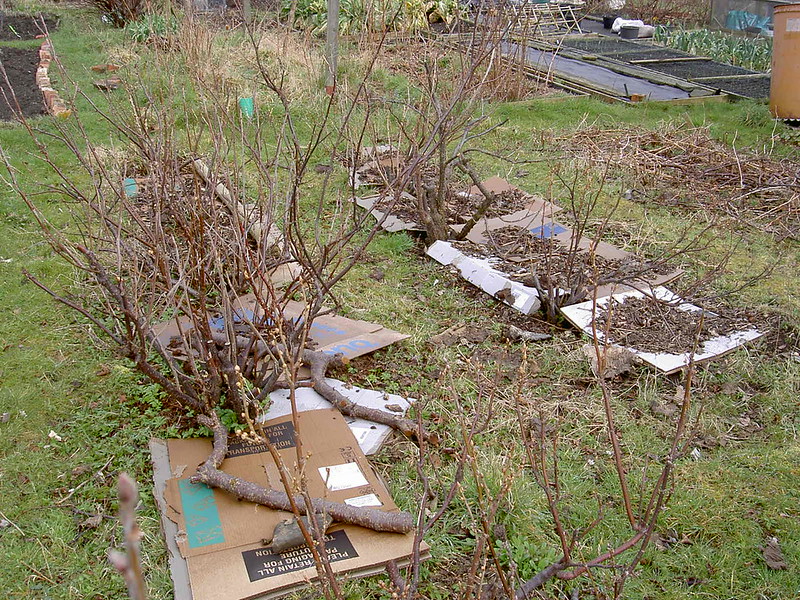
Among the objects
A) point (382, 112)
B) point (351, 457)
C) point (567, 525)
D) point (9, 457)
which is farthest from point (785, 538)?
point (382, 112)

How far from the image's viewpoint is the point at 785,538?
2.59m

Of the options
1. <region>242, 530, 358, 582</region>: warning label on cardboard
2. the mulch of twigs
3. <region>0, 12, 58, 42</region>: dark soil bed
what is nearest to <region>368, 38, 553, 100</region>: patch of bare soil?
the mulch of twigs

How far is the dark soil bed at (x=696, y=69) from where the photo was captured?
1074cm

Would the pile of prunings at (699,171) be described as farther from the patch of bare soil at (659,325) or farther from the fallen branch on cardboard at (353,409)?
the fallen branch on cardboard at (353,409)

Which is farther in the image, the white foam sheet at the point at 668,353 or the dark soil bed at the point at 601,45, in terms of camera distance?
the dark soil bed at the point at 601,45

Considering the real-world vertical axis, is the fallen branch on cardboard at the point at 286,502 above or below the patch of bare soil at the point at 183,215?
below

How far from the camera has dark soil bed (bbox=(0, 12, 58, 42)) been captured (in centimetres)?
1279

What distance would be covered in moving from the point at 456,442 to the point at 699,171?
4.65 m

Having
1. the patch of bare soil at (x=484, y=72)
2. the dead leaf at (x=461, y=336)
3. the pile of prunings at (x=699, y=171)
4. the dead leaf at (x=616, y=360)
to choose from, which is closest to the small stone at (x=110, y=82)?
the patch of bare soil at (x=484, y=72)

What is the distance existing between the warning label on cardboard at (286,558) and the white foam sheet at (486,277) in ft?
6.87

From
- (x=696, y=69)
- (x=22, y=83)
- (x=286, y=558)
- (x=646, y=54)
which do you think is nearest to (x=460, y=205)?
(x=286, y=558)

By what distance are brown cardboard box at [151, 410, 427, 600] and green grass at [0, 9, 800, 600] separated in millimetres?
100

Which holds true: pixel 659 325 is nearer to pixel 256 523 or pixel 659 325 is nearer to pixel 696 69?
pixel 256 523

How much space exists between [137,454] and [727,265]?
3909mm
